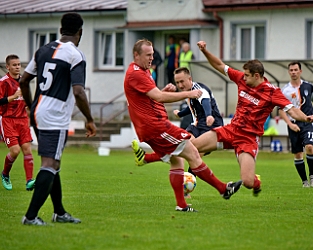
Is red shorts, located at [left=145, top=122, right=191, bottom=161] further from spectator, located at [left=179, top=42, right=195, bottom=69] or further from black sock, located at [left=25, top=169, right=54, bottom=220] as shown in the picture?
spectator, located at [left=179, top=42, right=195, bottom=69]

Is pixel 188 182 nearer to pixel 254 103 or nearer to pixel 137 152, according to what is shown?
pixel 137 152

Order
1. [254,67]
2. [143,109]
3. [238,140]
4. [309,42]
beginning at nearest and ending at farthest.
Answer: [143,109], [254,67], [238,140], [309,42]

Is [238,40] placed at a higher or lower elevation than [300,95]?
higher

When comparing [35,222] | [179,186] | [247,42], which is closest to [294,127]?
[179,186]

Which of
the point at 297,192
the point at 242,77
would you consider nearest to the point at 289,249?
the point at 242,77

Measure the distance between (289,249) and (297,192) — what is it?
6001mm

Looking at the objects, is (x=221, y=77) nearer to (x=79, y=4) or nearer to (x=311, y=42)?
(x=311, y=42)

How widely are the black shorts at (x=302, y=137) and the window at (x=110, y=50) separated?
68.4 ft

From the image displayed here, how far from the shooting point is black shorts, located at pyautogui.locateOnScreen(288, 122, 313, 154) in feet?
48.8

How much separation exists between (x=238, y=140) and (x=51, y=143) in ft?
12.2

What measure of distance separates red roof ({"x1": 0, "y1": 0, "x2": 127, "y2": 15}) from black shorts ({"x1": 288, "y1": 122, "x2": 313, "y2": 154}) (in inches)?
771

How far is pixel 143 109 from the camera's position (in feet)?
34.1

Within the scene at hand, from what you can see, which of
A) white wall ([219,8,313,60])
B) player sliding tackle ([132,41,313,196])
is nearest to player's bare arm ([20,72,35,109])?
player sliding tackle ([132,41,313,196])

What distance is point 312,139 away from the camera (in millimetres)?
14859
